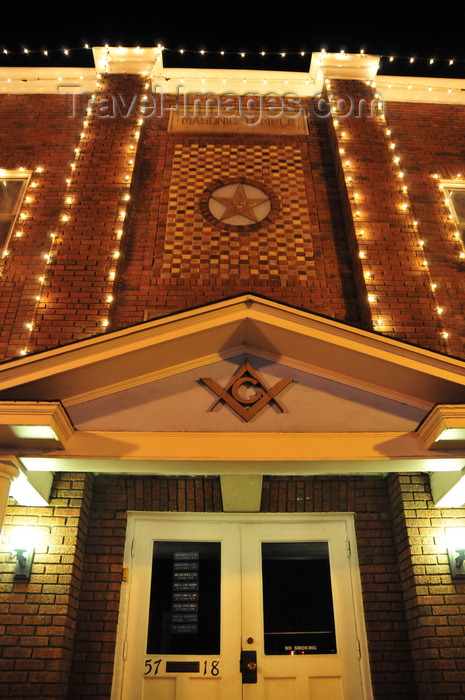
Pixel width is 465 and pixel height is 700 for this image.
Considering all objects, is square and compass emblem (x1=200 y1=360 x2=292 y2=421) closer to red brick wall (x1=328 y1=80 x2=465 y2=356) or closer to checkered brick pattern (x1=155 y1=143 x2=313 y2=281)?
red brick wall (x1=328 y1=80 x2=465 y2=356)

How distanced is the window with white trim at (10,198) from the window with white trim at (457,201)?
19.8 feet

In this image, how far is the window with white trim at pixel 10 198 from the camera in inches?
282

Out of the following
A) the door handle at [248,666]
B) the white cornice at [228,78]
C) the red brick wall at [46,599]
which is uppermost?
the white cornice at [228,78]

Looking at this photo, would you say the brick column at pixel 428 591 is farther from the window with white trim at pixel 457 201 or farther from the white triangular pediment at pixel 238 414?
the window with white trim at pixel 457 201

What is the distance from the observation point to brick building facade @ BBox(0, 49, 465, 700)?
4180 mm

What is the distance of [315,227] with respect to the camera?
7.17 meters

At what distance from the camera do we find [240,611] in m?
5.04

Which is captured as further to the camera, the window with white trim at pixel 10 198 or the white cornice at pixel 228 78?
the white cornice at pixel 228 78

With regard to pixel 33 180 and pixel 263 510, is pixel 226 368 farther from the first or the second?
pixel 33 180

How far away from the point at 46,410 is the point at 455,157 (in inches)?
280

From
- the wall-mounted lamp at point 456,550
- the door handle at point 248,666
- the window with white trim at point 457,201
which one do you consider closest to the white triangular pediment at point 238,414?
the wall-mounted lamp at point 456,550

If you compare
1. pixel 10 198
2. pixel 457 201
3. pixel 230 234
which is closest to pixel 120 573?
pixel 230 234

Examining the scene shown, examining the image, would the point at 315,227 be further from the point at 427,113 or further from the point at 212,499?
the point at 212,499

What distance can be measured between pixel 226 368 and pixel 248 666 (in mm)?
2717
